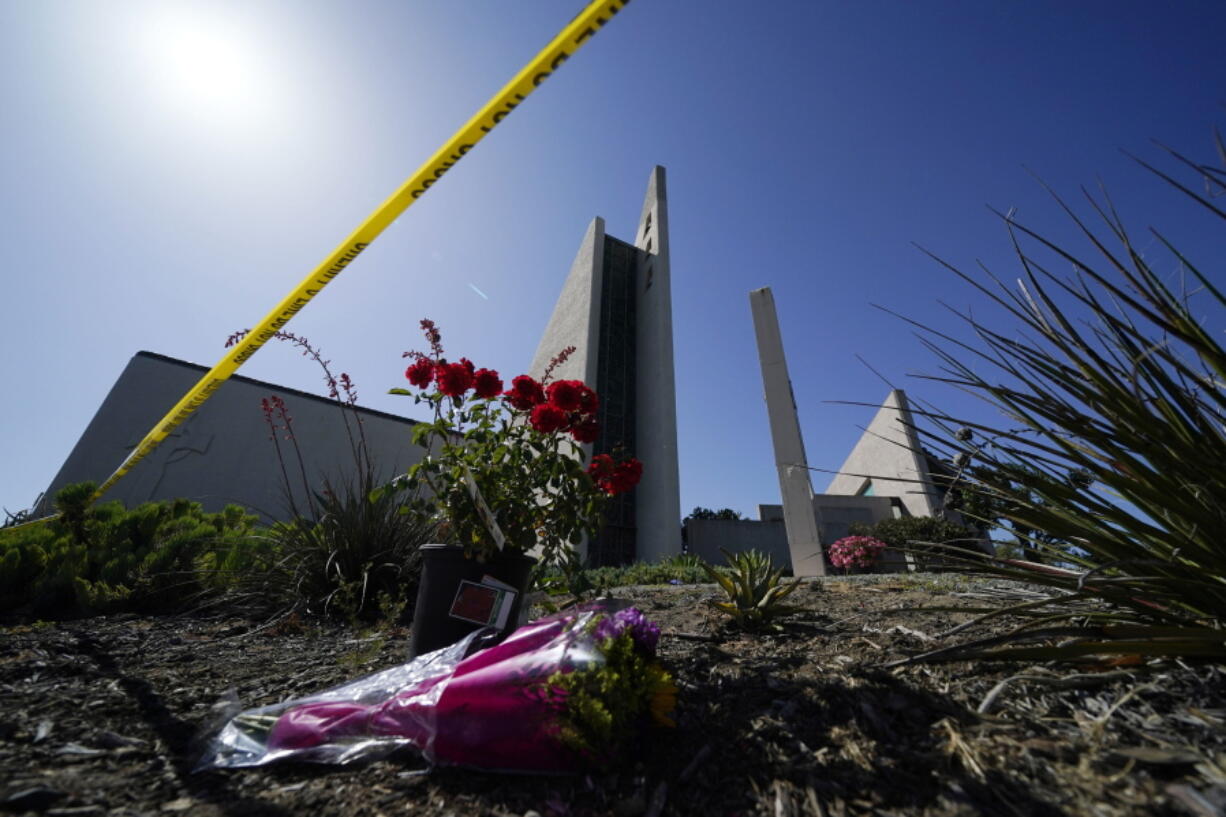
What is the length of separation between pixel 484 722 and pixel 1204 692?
1440 millimetres

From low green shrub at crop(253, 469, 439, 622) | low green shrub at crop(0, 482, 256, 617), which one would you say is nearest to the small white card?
low green shrub at crop(253, 469, 439, 622)

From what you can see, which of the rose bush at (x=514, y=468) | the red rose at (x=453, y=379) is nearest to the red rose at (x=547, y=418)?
the rose bush at (x=514, y=468)

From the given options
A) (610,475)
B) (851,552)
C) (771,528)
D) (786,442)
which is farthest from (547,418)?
(771,528)

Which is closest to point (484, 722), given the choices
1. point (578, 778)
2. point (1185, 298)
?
point (578, 778)

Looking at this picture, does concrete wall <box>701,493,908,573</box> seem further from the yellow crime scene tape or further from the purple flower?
the purple flower

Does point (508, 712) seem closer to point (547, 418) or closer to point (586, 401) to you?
point (547, 418)

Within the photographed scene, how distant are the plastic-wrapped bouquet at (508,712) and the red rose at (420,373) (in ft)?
4.02

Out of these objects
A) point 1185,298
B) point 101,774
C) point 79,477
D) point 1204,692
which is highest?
point 79,477

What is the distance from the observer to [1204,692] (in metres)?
0.85

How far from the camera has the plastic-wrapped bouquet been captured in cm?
104

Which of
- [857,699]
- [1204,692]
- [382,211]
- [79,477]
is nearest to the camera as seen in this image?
[1204,692]

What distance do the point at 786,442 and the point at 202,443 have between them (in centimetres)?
1377

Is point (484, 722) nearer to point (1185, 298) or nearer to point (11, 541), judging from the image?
point (1185, 298)

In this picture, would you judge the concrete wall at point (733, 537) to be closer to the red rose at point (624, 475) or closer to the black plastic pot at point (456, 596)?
the red rose at point (624, 475)
